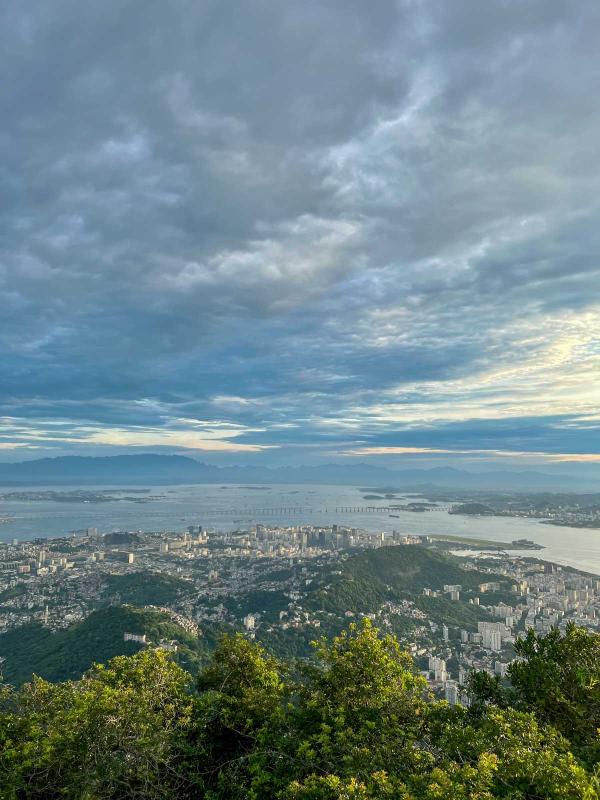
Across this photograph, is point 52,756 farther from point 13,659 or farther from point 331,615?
point 331,615

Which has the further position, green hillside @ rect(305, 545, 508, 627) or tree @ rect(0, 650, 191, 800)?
green hillside @ rect(305, 545, 508, 627)

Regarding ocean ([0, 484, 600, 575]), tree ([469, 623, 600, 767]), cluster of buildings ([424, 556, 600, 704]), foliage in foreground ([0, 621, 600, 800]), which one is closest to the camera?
foliage in foreground ([0, 621, 600, 800])

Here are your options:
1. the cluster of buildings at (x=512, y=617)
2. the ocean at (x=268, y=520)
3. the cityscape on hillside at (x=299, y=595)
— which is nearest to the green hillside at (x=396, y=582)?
the cityscape on hillside at (x=299, y=595)

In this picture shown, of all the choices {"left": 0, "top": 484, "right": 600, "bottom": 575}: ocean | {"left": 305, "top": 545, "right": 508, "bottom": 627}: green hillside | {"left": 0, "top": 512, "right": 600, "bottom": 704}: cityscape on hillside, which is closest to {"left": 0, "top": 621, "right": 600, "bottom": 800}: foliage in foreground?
{"left": 0, "top": 512, "right": 600, "bottom": 704}: cityscape on hillside

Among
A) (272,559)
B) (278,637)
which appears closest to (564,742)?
(278,637)

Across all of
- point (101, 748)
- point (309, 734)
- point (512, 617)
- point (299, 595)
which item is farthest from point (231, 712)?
point (512, 617)

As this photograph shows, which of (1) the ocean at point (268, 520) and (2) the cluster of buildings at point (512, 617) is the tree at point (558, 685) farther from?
(1) the ocean at point (268, 520)

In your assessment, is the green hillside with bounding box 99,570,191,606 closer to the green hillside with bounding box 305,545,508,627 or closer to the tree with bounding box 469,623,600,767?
the green hillside with bounding box 305,545,508,627
